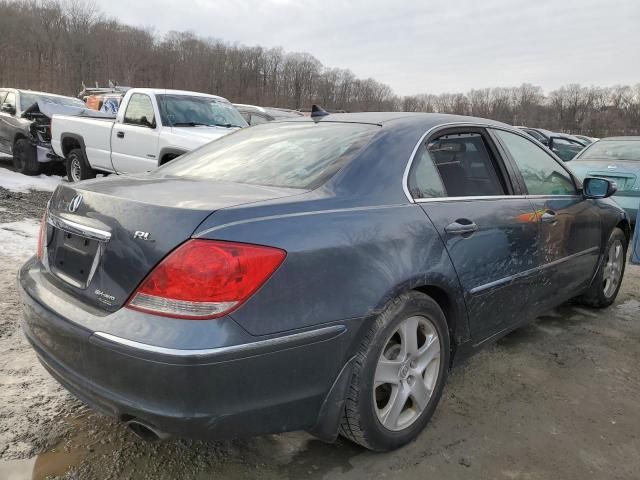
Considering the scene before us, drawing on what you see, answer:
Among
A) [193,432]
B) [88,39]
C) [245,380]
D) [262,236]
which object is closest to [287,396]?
[245,380]

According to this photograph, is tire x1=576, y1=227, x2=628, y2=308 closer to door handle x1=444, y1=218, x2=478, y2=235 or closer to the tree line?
door handle x1=444, y1=218, x2=478, y2=235

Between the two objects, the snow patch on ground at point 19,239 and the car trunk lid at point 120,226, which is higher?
the car trunk lid at point 120,226

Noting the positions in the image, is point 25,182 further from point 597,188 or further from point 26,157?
point 597,188

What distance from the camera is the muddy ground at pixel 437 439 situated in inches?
91.3

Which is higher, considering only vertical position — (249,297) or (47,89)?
(47,89)

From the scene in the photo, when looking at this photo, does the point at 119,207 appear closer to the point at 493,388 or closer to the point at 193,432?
the point at 193,432

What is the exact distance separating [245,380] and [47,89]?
210 feet

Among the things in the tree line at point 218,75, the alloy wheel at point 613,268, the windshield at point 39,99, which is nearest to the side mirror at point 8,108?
the windshield at point 39,99

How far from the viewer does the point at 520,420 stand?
2842 millimetres

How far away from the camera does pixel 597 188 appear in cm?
396

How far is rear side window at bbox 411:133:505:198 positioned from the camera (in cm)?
271

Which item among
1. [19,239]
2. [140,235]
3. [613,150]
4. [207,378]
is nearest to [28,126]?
[19,239]

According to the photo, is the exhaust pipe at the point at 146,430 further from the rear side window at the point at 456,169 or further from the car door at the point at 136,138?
the car door at the point at 136,138

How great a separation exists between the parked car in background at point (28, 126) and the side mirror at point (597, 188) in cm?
953
